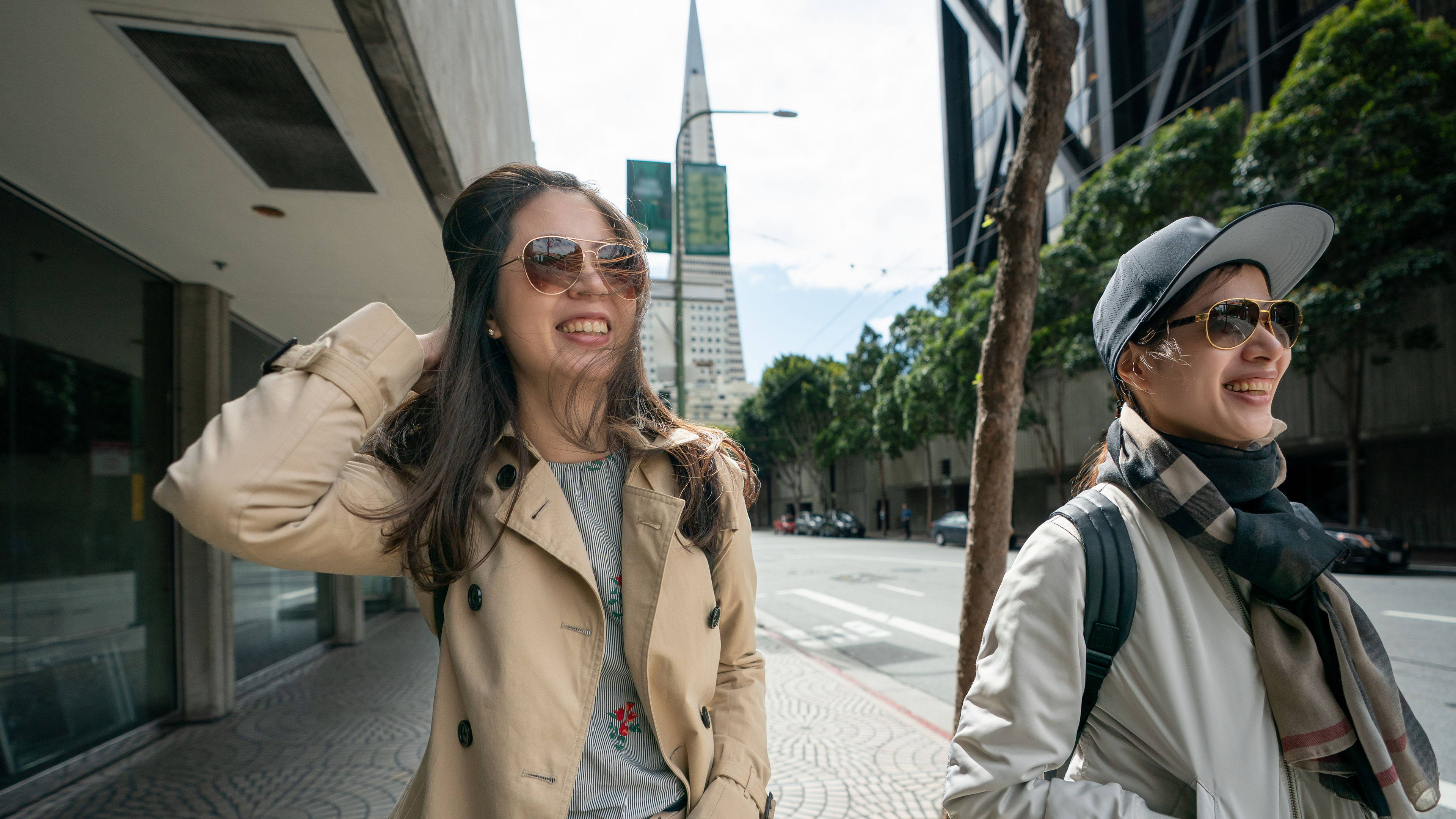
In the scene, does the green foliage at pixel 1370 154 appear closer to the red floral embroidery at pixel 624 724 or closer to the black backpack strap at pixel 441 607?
the red floral embroidery at pixel 624 724

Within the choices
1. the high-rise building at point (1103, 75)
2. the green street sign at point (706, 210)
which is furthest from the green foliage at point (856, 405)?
the green street sign at point (706, 210)

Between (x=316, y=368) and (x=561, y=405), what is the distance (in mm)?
483

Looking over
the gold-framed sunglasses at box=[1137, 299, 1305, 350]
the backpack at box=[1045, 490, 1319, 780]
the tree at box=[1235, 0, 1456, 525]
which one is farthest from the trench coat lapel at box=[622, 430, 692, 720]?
the tree at box=[1235, 0, 1456, 525]

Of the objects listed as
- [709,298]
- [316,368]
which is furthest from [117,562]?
[709,298]

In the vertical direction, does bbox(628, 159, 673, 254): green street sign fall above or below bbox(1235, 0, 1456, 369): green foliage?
below

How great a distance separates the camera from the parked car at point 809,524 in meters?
42.6

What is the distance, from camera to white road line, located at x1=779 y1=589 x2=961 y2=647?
8.84m

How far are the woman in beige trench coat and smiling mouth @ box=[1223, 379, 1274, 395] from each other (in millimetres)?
1017

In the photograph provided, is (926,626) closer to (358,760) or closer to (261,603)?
(358,760)

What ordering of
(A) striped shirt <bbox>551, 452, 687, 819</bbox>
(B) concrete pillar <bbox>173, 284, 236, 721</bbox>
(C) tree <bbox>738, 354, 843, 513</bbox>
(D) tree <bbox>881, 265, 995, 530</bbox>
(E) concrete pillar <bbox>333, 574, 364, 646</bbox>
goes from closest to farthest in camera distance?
(A) striped shirt <bbox>551, 452, 687, 819</bbox>, (B) concrete pillar <bbox>173, 284, 236, 721</bbox>, (E) concrete pillar <bbox>333, 574, 364, 646</bbox>, (D) tree <bbox>881, 265, 995, 530</bbox>, (C) tree <bbox>738, 354, 843, 513</bbox>

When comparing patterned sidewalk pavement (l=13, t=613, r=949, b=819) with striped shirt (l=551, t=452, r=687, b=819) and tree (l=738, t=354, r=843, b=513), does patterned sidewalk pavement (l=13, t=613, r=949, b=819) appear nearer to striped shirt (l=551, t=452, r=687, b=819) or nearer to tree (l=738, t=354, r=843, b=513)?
striped shirt (l=551, t=452, r=687, b=819)

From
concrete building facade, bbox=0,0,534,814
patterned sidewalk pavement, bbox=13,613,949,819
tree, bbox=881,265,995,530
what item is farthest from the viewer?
tree, bbox=881,265,995,530

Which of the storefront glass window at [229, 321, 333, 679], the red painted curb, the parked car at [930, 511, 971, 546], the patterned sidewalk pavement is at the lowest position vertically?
the parked car at [930, 511, 971, 546]

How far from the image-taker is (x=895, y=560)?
19484 mm
